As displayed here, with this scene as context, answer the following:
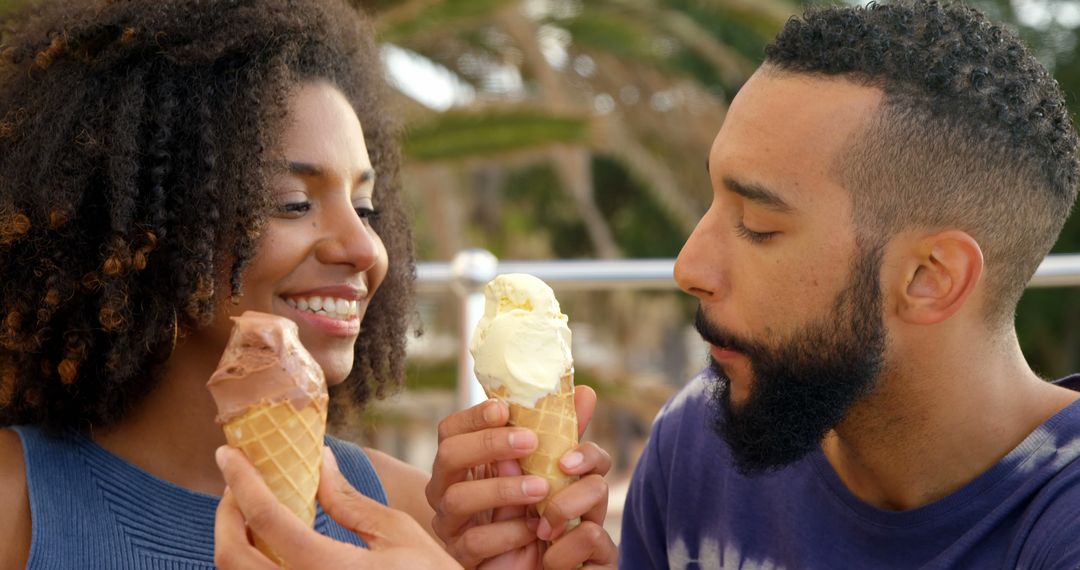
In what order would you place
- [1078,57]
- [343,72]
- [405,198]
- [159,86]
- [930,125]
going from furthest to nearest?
[1078,57], [405,198], [343,72], [159,86], [930,125]

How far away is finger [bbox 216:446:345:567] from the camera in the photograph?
1.61 metres

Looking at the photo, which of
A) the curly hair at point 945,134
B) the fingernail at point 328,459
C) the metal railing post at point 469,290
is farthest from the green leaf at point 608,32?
the fingernail at point 328,459

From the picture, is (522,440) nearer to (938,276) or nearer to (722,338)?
(722,338)

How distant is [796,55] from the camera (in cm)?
230

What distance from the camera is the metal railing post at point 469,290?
3.42 metres

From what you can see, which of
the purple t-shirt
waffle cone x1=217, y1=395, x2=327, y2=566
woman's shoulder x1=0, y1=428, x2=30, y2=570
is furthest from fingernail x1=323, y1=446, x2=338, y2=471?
the purple t-shirt

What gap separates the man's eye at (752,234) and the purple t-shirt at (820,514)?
54cm

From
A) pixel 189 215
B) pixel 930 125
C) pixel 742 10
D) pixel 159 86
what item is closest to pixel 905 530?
pixel 930 125

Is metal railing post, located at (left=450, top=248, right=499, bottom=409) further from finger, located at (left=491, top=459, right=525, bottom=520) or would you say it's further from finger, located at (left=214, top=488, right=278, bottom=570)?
finger, located at (left=214, top=488, right=278, bottom=570)

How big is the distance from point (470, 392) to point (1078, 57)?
1429cm

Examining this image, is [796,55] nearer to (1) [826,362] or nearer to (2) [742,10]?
(1) [826,362]

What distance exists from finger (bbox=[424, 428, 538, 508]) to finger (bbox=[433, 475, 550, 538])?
39mm

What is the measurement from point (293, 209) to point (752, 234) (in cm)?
94

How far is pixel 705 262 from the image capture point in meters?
2.27
